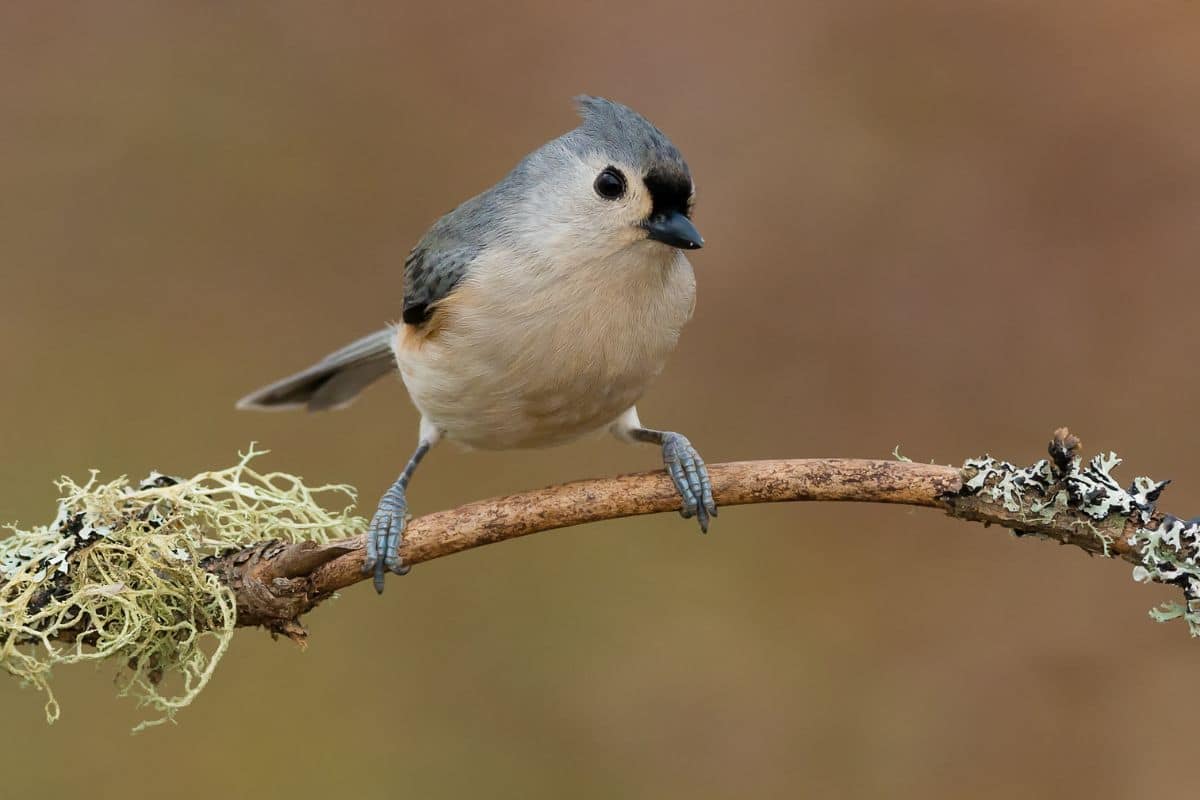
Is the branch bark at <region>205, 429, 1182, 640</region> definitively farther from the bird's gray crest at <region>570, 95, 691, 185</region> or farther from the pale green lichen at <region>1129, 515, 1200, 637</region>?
the bird's gray crest at <region>570, 95, 691, 185</region>

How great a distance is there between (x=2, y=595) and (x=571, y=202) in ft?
3.59

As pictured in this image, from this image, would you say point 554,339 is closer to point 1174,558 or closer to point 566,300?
point 566,300

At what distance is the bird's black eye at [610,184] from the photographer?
2.08m

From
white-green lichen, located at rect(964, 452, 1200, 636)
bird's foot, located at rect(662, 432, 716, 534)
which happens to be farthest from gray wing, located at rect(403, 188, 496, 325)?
white-green lichen, located at rect(964, 452, 1200, 636)

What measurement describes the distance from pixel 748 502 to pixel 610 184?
0.65m

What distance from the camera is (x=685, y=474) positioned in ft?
6.66

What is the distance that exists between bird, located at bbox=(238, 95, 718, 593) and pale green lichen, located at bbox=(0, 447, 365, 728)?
0.28m

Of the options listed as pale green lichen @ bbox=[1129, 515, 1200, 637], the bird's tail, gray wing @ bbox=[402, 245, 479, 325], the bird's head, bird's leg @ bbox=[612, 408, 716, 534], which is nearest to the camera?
pale green lichen @ bbox=[1129, 515, 1200, 637]

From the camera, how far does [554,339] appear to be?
2.06 m

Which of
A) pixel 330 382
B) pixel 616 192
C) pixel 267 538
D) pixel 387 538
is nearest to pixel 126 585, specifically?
pixel 267 538

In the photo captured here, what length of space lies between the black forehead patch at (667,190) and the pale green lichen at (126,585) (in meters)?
0.82

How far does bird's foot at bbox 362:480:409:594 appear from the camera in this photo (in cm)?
183

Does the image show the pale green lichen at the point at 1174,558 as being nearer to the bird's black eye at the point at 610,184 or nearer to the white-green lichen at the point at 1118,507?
the white-green lichen at the point at 1118,507

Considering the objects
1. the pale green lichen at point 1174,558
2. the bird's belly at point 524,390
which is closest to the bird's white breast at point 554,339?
the bird's belly at point 524,390
